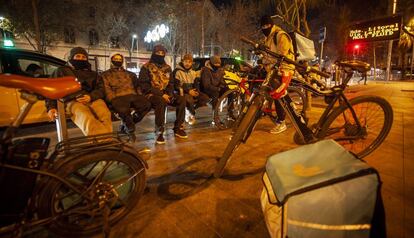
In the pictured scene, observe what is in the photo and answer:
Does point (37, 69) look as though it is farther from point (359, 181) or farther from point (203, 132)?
point (359, 181)

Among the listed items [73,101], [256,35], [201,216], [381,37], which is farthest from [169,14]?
[201,216]

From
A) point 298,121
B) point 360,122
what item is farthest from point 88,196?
point 360,122

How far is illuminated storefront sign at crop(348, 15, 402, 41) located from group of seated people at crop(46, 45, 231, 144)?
12207mm

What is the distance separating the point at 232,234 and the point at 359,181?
3.75 feet

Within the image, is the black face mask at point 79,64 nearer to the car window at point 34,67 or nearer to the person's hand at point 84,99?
the person's hand at point 84,99

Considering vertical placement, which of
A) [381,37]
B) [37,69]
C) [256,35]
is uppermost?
[256,35]

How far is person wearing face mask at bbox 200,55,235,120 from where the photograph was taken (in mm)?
5863

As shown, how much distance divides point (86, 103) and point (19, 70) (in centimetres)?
257

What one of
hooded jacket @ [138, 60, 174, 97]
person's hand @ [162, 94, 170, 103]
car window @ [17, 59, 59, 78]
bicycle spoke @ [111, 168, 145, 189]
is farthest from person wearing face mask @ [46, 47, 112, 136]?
car window @ [17, 59, 59, 78]

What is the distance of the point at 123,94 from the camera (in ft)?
14.2

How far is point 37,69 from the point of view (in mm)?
5555

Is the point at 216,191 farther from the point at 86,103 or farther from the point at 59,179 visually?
the point at 86,103

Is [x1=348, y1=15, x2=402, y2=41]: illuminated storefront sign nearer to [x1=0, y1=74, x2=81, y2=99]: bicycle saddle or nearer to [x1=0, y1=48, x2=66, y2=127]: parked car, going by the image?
[x1=0, y1=48, x2=66, y2=127]: parked car

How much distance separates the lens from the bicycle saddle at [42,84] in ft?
5.77
